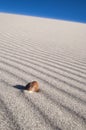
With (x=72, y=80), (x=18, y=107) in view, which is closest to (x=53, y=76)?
(x=72, y=80)

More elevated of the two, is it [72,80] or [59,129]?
[72,80]

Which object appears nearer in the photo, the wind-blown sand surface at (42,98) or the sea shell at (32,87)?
the wind-blown sand surface at (42,98)

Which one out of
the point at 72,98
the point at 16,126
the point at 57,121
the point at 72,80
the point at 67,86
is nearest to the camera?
the point at 16,126

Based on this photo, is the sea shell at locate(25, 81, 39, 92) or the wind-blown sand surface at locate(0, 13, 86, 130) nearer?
the wind-blown sand surface at locate(0, 13, 86, 130)

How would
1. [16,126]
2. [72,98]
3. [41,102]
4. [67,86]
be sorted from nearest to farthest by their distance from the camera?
[16,126] < [41,102] < [72,98] < [67,86]

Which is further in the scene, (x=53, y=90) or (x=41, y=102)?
(x=53, y=90)

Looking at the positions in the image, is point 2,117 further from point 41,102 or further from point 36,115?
point 41,102

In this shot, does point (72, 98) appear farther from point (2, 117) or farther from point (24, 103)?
point (2, 117)

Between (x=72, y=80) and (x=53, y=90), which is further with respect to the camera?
(x=72, y=80)

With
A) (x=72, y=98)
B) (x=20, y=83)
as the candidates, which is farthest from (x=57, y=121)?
(x=20, y=83)
